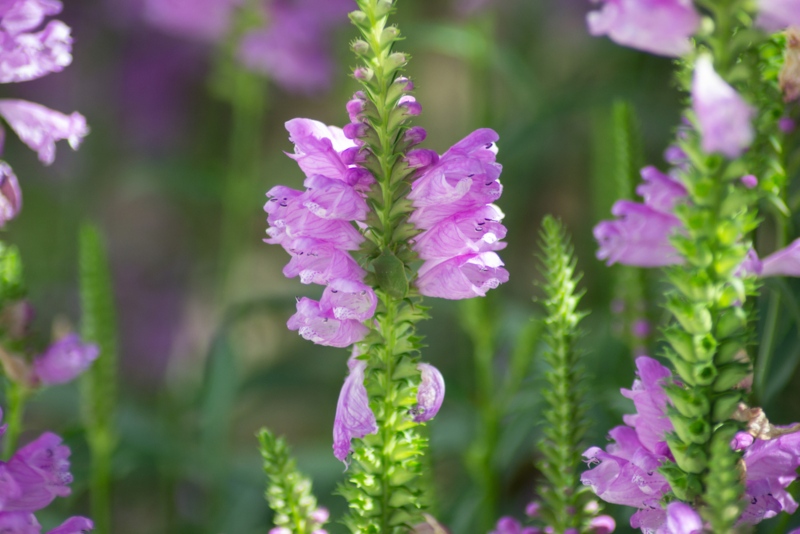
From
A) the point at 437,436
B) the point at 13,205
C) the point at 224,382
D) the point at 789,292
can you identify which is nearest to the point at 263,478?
the point at 224,382

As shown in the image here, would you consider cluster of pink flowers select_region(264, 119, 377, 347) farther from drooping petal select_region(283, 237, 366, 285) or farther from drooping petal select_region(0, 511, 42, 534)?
drooping petal select_region(0, 511, 42, 534)

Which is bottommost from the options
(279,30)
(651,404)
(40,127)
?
(651,404)

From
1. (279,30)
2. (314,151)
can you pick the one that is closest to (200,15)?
(279,30)

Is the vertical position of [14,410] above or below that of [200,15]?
below

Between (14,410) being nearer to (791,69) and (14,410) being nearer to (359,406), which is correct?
(359,406)

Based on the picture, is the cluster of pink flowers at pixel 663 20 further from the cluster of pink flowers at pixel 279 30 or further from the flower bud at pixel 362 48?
the cluster of pink flowers at pixel 279 30

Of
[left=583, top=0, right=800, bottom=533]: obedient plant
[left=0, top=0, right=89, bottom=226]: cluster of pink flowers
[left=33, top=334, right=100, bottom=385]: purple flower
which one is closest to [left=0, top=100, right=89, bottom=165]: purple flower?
[left=0, top=0, right=89, bottom=226]: cluster of pink flowers

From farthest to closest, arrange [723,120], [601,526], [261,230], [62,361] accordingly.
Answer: [261,230] → [62,361] → [601,526] → [723,120]
